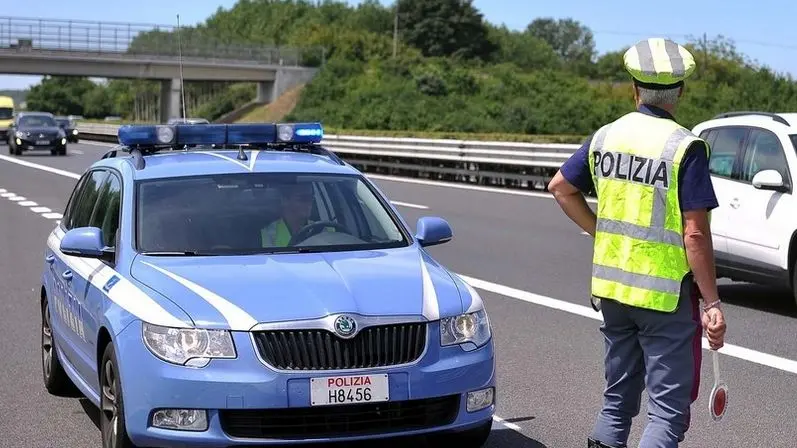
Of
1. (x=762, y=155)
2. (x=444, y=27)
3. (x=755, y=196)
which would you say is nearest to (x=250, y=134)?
(x=755, y=196)

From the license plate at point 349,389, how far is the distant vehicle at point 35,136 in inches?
1789

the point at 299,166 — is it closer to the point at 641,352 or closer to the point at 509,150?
the point at 641,352

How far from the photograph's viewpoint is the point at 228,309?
5.60 m

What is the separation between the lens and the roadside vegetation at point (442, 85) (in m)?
54.6

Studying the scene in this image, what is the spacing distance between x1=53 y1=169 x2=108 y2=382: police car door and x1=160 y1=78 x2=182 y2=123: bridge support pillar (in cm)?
7737

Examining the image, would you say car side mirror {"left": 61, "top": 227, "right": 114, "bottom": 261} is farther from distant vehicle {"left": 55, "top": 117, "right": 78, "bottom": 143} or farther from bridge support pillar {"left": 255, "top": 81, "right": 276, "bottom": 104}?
bridge support pillar {"left": 255, "top": 81, "right": 276, "bottom": 104}

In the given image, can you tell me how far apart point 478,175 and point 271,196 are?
77.4 feet

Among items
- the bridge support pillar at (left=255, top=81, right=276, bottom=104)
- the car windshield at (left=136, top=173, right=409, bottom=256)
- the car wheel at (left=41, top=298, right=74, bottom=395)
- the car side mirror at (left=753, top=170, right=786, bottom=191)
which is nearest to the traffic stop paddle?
the car windshield at (left=136, top=173, right=409, bottom=256)

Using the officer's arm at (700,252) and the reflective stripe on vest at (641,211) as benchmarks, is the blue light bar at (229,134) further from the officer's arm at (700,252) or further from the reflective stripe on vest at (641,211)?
the officer's arm at (700,252)

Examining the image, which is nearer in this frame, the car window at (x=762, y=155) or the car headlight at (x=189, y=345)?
the car headlight at (x=189, y=345)

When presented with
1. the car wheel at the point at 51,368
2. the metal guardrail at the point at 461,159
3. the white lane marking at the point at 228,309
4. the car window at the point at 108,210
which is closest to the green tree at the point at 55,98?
the metal guardrail at the point at 461,159

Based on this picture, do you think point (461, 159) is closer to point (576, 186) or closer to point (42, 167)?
point (42, 167)

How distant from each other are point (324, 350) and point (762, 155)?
692 centimetres

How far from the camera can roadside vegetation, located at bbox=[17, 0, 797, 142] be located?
179 feet
